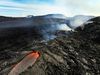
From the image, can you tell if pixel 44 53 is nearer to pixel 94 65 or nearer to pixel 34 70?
pixel 34 70

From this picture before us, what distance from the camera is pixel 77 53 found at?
3684 cm

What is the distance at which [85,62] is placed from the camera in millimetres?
34281

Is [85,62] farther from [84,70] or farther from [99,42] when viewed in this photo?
[99,42]

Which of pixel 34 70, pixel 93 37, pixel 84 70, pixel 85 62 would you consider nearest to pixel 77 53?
pixel 85 62

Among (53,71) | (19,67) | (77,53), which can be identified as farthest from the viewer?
(77,53)

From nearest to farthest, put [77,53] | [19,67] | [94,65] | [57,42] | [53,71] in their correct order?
[19,67]
[53,71]
[94,65]
[77,53]
[57,42]

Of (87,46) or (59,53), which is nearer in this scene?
(59,53)

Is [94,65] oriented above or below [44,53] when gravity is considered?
below

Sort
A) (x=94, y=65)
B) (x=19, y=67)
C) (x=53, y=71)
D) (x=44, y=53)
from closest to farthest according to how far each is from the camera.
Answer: (x=19, y=67)
(x=53, y=71)
(x=44, y=53)
(x=94, y=65)

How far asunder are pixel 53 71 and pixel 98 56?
35.5ft

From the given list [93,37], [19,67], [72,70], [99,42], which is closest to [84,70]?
[72,70]

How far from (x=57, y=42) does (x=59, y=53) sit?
243 inches

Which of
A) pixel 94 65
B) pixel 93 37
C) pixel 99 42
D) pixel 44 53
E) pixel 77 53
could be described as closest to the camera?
pixel 44 53

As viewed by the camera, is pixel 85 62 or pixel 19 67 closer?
pixel 19 67
